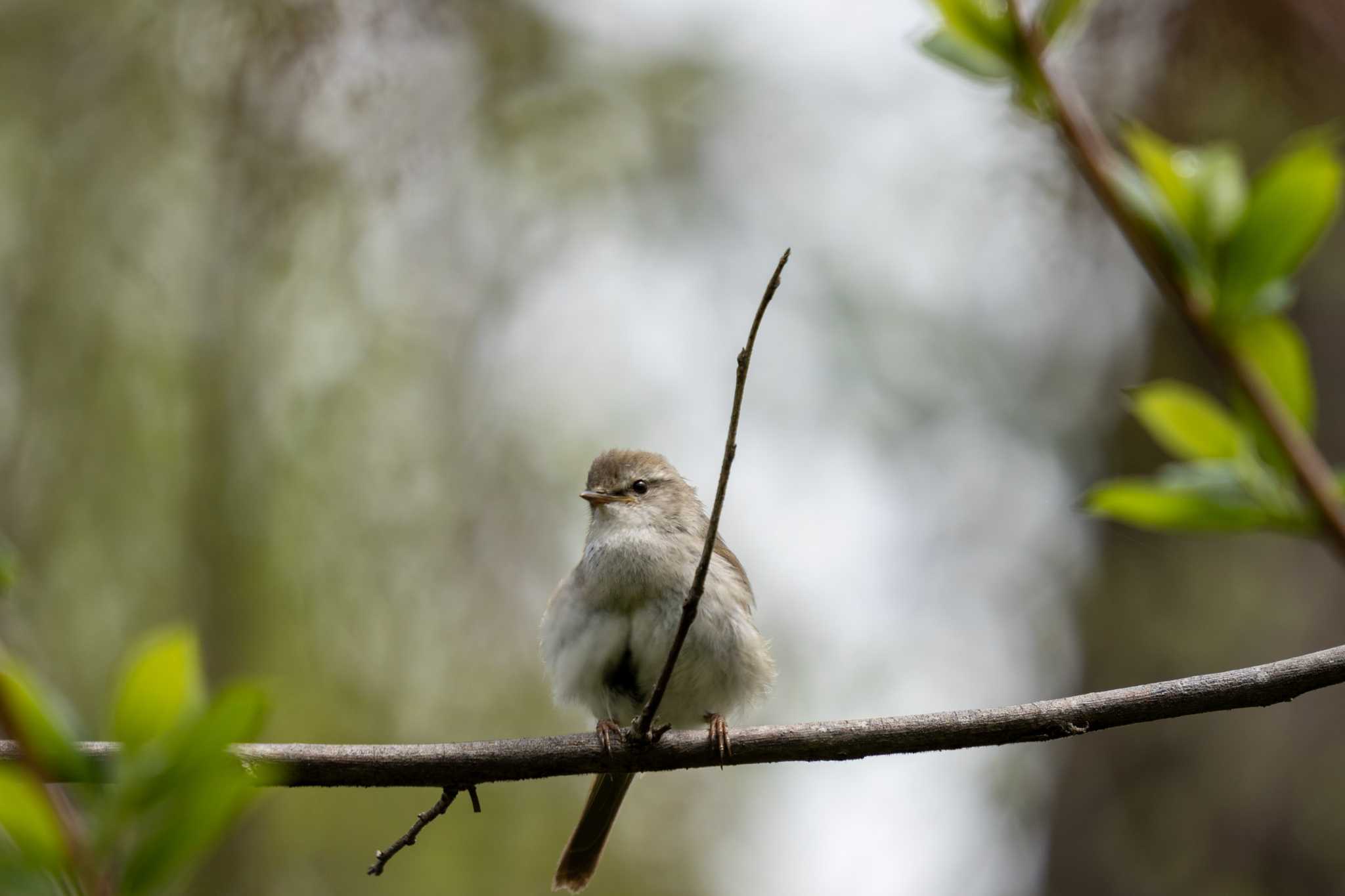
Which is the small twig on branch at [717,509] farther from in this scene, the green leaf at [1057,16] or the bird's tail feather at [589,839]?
the bird's tail feather at [589,839]

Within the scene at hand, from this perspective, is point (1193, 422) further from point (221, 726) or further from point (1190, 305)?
point (221, 726)

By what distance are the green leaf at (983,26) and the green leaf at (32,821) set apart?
80 cm

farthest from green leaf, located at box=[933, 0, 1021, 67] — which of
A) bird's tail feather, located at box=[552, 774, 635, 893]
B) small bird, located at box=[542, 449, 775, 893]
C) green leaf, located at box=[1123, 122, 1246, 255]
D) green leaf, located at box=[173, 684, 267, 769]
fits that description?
bird's tail feather, located at box=[552, 774, 635, 893]

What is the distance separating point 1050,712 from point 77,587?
648 centimetres

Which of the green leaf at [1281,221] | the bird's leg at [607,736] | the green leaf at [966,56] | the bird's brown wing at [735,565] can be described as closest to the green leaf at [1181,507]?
the green leaf at [1281,221]

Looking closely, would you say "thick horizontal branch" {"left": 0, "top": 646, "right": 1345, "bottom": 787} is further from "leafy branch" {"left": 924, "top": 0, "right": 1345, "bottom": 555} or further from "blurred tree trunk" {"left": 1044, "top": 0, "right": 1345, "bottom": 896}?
"blurred tree trunk" {"left": 1044, "top": 0, "right": 1345, "bottom": 896}

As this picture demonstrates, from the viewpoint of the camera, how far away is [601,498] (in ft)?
17.7

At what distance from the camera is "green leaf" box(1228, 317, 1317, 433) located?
77cm

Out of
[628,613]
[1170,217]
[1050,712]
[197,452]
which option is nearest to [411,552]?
[197,452]

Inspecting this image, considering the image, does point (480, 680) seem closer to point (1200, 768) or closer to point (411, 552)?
point (411, 552)

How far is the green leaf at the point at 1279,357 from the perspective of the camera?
0.77 metres

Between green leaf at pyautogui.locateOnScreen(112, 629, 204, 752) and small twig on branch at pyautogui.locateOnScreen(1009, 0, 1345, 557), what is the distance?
0.72 m

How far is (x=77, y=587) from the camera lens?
7.62 metres

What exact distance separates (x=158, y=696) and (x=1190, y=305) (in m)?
0.77
